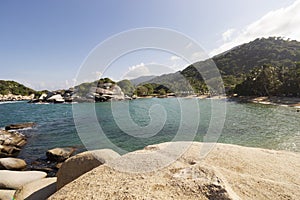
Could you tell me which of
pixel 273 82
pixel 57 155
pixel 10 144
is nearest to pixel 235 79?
pixel 273 82

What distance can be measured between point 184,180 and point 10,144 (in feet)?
53.1

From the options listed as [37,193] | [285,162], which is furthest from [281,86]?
[37,193]

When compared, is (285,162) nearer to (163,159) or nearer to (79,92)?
(163,159)

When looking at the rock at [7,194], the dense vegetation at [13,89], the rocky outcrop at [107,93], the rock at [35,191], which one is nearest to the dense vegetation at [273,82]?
A: the rocky outcrop at [107,93]

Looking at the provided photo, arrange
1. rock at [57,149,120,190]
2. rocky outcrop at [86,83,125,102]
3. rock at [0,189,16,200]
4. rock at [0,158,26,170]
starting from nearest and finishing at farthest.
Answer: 1. rock at [57,149,120,190]
2. rock at [0,189,16,200]
3. rock at [0,158,26,170]
4. rocky outcrop at [86,83,125,102]

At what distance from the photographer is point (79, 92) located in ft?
230

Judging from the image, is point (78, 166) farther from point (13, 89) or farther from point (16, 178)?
point (13, 89)

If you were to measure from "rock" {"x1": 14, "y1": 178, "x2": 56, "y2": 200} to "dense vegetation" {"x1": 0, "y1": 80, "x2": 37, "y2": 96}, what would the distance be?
12431 centimetres

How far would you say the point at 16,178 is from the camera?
26.6 feet

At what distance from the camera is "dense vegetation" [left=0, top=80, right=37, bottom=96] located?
106m

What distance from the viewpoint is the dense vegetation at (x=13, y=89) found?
105938 millimetres

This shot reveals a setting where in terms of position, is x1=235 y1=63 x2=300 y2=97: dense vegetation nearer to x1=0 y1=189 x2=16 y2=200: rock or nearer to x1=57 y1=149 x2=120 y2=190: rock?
x1=57 y1=149 x2=120 y2=190: rock

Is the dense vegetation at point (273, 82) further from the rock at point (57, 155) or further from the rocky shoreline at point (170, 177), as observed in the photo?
the rock at point (57, 155)

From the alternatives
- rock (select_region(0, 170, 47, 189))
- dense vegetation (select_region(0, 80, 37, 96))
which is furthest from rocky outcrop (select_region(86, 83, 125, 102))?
dense vegetation (select_region(0, 80, 37, 96))
